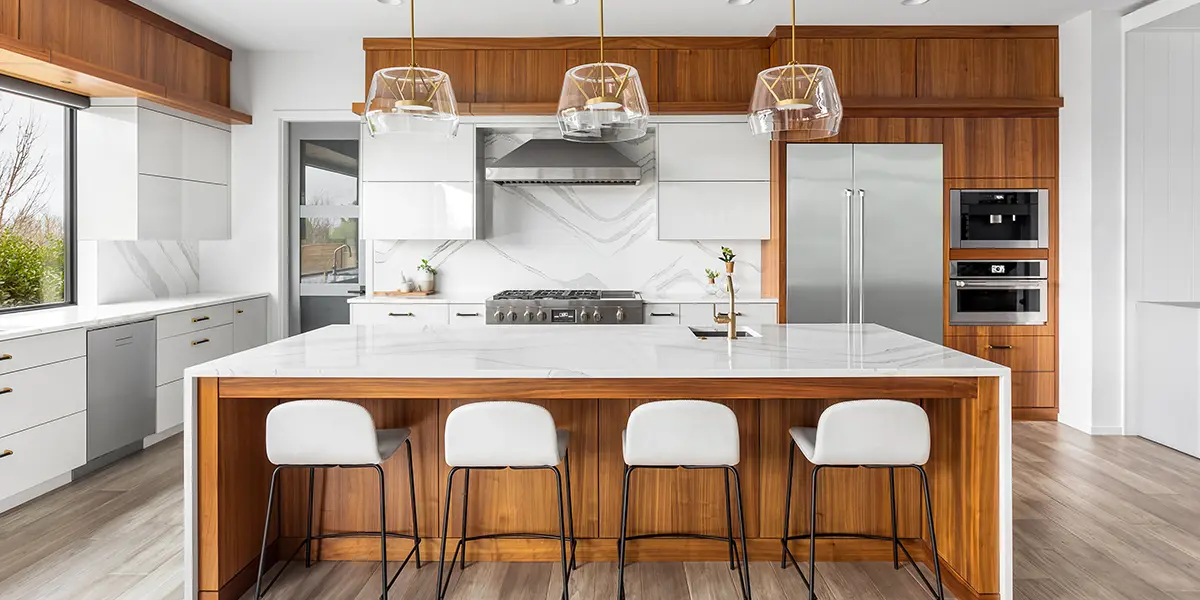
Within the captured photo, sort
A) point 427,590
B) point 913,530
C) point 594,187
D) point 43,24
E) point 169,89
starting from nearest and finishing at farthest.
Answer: point 427,590
point 913,530
point 43,24
point 169,89
point 594,187

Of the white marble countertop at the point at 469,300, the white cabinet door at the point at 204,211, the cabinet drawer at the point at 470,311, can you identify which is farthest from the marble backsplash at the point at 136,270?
the cabinet drawer at the point at 470,311

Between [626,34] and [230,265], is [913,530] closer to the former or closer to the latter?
[626,34]

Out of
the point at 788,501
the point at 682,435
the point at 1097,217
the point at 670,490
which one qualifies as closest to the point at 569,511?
the point at 670,490

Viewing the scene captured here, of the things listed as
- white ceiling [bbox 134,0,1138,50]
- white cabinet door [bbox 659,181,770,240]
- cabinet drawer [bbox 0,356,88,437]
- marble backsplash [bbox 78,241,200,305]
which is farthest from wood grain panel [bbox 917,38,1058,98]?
marble backsplash [bbox 78,241,200,305]

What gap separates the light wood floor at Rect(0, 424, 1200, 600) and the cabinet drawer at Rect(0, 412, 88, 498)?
0.13 m

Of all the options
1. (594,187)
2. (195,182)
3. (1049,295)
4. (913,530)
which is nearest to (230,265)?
(195,182)

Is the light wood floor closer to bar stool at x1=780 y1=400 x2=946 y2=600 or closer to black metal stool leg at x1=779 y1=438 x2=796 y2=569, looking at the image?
black metal stool leg at x1=779 y1=438 x2=796 y2=569

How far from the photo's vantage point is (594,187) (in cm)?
555

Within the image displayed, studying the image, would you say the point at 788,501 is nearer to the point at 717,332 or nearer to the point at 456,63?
the point at 717,332

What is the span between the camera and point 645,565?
2818 millimetres

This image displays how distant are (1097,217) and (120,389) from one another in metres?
6.00

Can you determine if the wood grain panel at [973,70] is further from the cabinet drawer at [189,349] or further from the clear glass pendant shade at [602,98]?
the cabinet drawer at [189,349]

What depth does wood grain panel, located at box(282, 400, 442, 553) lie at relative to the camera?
9.24 ft

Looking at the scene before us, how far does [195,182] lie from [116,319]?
1481 mm
